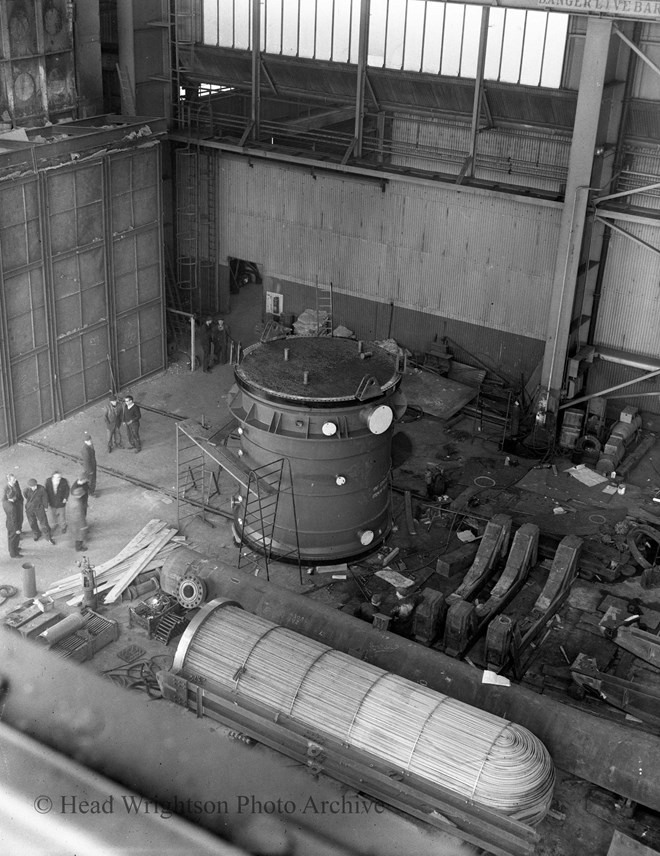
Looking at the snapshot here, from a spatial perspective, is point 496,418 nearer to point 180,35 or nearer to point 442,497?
point 442,497

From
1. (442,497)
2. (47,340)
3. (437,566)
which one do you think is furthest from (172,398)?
(437,566)

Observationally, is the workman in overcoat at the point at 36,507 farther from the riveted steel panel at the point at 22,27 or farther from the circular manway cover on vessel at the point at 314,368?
the riveted steel panel at the point at 22,27

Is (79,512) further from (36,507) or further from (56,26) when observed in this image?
(56,26)

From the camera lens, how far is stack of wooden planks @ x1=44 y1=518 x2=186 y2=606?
57.1 ft

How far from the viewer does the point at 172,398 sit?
80.2ft

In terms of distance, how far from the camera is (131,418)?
21531mm

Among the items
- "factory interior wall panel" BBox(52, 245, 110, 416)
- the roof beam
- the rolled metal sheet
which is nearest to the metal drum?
the rolled metal sheet

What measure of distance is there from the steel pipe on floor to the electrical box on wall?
1141cm

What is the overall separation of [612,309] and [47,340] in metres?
12.5

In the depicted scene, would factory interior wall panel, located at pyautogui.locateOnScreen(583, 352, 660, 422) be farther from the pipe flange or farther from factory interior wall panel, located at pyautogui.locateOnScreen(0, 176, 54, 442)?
factory interior wall panel, located at pyautogui.locateOnScreen(0, 176, 54, 442)

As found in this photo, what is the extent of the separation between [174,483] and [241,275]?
10.6 metres

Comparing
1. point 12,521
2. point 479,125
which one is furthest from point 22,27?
point 12,521

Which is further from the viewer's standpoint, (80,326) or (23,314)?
(80,326)

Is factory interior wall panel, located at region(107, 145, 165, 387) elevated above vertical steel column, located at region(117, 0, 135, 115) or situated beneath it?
situated beneath
